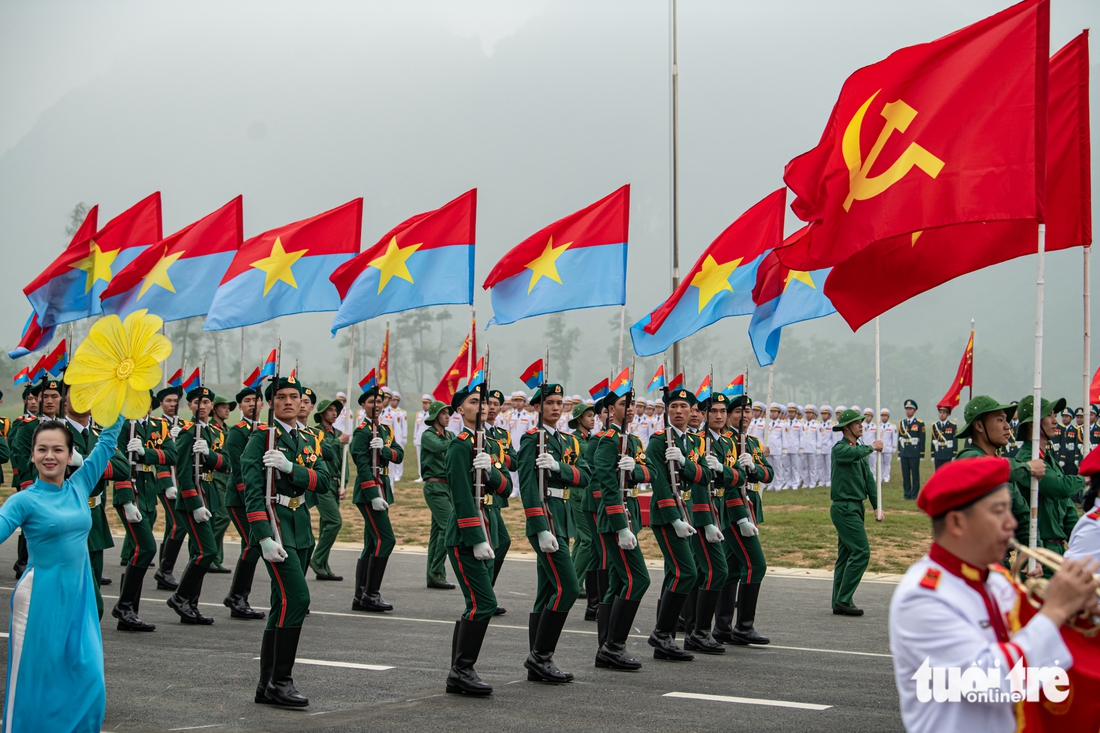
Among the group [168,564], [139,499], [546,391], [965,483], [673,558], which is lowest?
[168,564]

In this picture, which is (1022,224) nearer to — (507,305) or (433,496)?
(507,305)

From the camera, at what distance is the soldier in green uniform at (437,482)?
11875 mm

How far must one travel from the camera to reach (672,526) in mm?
8555

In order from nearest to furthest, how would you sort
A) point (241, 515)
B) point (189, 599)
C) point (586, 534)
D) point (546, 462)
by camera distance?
point (546, 462) → point (241, 515) → point (189, 599) → point (586, 534)

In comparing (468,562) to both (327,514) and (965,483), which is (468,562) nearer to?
(965,483)

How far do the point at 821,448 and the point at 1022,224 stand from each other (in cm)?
2408

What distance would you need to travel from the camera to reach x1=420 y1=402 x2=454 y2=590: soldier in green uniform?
468 inches

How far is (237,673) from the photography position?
25.4ft

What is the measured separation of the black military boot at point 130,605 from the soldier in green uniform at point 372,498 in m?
2.30

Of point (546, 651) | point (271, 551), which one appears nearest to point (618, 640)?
point (546, 651)

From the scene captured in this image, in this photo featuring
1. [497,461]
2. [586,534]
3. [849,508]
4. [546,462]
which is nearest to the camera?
[546,462]

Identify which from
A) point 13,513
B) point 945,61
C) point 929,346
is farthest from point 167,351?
point 929,346

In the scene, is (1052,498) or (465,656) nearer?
(465,656)

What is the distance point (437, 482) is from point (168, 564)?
122 inches
